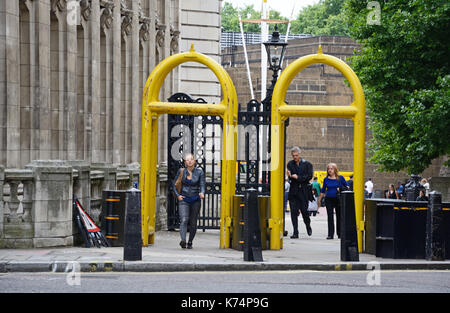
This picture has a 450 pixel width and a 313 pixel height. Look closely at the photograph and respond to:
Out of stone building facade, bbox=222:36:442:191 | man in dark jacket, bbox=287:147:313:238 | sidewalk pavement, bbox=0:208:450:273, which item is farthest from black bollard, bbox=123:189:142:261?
stone building facade, bbox=222:36:442:191

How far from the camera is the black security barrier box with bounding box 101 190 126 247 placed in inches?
684

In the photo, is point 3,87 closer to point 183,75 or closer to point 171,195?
point 171,195

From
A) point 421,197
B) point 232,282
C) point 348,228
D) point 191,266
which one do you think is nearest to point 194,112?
point 348,228

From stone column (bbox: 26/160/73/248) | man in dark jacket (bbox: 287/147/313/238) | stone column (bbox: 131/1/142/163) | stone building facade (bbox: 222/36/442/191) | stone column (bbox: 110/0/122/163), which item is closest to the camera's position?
stone column (bbox: 26/160/73/248)

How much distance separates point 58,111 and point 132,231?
4.24m

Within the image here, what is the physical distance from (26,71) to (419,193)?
45.9 feet

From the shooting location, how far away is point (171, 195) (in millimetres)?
21438

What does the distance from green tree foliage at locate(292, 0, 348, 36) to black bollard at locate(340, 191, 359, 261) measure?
270 feet

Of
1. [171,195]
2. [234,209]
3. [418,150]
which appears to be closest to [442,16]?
[418,150]

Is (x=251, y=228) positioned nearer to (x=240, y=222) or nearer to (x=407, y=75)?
(x=240, y=222)

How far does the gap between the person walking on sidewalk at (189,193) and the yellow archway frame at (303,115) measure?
→ 1.25 m

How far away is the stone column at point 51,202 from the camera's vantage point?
16.6 m

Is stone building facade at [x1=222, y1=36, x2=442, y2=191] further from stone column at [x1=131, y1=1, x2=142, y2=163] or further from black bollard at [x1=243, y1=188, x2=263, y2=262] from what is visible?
black bollard at [x1=243, y1=188, x2=263, y2=262]

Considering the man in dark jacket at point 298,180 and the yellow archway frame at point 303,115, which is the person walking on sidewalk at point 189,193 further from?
the man in dark jacket at point 298,180
